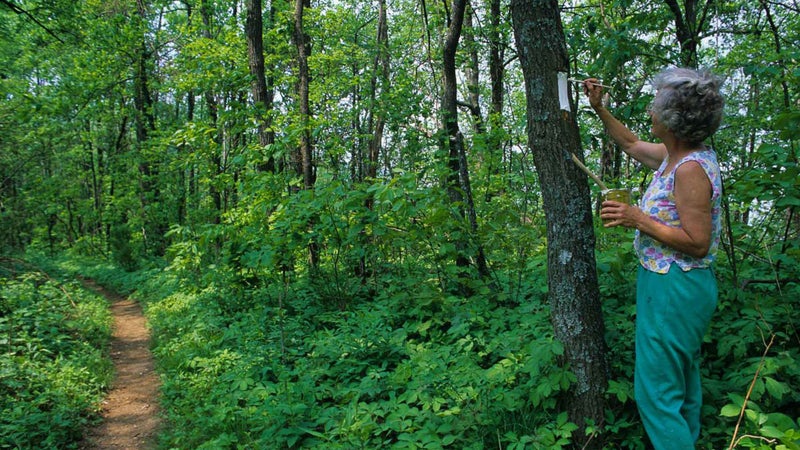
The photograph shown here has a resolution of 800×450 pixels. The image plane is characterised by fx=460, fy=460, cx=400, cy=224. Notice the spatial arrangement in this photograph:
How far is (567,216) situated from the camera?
9.13ft

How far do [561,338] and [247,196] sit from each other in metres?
5.46

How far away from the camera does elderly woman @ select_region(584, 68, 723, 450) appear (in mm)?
2174

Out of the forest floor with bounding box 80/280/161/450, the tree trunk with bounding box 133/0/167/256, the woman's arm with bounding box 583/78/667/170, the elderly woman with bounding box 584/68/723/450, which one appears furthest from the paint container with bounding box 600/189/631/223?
the tree trunk with bounding box 133/0/167/256

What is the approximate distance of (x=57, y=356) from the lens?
19.8 ft

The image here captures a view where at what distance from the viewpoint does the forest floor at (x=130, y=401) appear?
15.4 feet

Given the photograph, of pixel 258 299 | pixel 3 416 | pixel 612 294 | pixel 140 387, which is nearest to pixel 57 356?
pixel 140 387

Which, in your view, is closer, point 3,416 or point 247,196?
point 3,416

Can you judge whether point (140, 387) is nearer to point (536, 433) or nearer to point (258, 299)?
point (258, 299)

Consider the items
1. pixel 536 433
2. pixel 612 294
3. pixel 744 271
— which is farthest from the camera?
pixel 612 294

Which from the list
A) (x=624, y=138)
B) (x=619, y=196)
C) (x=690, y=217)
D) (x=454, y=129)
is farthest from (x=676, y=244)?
(x=454, y=129)

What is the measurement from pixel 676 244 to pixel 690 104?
675mm

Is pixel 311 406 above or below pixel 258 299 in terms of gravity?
below

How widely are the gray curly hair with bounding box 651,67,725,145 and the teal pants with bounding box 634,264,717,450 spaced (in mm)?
678

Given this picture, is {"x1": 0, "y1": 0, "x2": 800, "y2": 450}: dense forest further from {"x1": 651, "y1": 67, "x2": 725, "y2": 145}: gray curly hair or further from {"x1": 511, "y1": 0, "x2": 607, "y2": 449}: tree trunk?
{"x1": 651, "y1": 67, "x2": 725, "y2": 145}: gray curly hair
